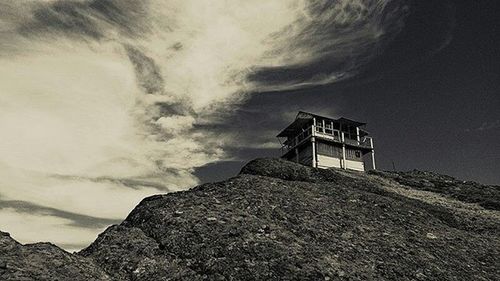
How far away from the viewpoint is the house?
2192 inches

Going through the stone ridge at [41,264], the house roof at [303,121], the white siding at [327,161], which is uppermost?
the house roof at [303,121]

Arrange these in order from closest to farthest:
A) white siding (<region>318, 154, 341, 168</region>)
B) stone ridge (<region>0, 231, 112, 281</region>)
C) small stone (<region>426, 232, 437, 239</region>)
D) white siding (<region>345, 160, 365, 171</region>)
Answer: stone ridge (<region>0, 231, 112, 281</region>) → small stone (<region>426, 232, 437, 239</region>) → white siding (<region>318, 154, 341, 168</region>) → white siding (<region>345, 160, 365, 171</region>)

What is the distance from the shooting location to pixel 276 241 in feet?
42.0

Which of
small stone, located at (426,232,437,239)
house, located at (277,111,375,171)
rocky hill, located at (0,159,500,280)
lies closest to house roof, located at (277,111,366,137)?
house, located at (277,111,375,171)

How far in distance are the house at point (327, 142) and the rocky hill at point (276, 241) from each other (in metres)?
34.7

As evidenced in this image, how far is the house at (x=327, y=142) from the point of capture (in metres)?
55.7

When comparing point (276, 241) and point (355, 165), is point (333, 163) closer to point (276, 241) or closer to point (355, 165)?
point (355, 165)

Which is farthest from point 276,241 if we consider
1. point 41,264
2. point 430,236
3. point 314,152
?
point 314,152

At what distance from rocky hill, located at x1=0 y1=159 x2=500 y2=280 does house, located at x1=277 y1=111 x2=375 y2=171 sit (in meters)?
34.7

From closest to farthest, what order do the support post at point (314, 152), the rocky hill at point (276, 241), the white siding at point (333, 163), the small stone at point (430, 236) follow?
the rocky hill at point (276, 241) < the small stone at point (430, 236) < the support post at point (314, 152) < the white siding at point (333, 163)

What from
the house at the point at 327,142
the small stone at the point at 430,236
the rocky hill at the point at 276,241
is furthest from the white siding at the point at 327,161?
the small stone at the point at 430,236

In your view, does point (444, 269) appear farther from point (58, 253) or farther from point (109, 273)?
point (58, 253)

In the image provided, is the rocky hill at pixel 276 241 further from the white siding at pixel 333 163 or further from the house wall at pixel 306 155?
the house wall at pixel 306 155

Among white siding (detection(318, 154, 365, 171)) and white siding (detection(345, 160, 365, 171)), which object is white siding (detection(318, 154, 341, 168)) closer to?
white siding (detection(318, 154, 365, 171))
